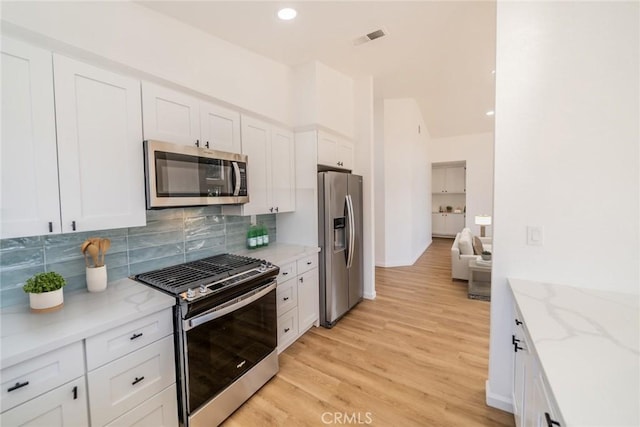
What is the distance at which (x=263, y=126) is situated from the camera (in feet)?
8.93

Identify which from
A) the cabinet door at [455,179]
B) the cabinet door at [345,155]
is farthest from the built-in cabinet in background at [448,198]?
the cabinet door at [345,155]

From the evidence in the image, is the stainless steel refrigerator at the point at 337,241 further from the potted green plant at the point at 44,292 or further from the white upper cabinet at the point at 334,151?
the potted green plant at the point at 44,292

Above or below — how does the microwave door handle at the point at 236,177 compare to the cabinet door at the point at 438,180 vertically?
below

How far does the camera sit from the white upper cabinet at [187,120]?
5.99 ft

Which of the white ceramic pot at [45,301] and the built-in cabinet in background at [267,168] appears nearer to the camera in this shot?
the white ceramic pot at [45,301]

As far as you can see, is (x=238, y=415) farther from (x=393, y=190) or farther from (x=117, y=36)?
(x=393, y=190)

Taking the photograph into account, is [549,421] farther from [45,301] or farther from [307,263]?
[45,301]

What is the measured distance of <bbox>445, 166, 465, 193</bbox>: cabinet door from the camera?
9086 mm

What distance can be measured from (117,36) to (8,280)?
1.58m

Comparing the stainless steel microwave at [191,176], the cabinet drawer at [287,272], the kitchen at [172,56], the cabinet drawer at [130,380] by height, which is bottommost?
the cabinet drawer at [130,380]

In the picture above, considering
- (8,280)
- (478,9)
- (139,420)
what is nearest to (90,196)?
(8,280)

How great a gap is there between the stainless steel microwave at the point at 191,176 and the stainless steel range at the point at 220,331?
0.55 m

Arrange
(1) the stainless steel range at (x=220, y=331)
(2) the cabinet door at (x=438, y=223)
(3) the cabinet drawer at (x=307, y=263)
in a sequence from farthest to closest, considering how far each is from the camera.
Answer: (2) the cabinet door at (x=438, y=223) < (3) the cabinet drawer at (x=307, y=263) < (1) the stainless steel range at (x=220, y=331)

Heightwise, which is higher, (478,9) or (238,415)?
(478,9)
